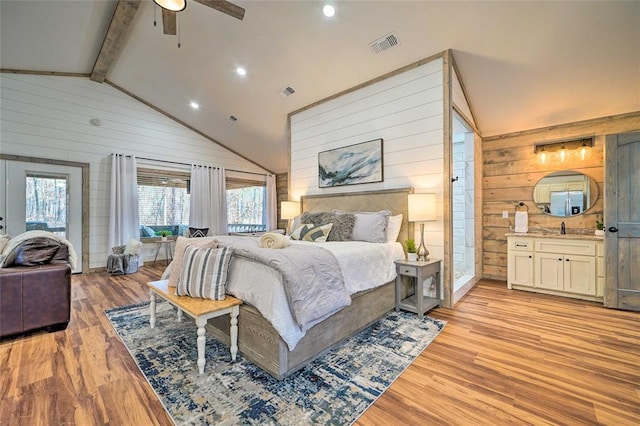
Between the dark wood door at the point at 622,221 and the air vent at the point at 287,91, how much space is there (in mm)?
4350

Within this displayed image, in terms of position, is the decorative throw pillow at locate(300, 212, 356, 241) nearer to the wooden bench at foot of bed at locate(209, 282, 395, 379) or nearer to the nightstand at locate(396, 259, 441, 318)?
the nightstand at locate(396, 259, 441, 318)

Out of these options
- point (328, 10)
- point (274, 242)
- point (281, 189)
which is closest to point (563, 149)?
point (328, 10)

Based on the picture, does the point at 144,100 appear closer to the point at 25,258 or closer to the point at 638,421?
the point at 25,258

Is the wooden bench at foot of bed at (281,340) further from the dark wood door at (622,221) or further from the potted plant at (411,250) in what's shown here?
the dark wood door at (622,221)

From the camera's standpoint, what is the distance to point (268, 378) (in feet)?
6.30

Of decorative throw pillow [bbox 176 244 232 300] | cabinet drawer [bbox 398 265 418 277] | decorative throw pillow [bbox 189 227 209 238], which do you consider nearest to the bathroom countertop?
cabinet drawer [bbox 398 265 418 277]

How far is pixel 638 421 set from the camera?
1530mm

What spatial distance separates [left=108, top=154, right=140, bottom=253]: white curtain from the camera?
218 inches

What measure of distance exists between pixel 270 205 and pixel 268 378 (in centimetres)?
663

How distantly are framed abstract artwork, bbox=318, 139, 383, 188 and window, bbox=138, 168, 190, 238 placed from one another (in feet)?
13.1

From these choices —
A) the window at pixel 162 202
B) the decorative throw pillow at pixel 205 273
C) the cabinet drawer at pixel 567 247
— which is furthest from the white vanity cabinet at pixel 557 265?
the window at pixel 162 202

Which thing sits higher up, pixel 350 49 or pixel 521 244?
pixel 350 49

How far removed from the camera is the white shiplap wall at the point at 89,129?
477cm

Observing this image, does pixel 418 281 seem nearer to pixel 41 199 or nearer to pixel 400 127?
pixel 400 127
